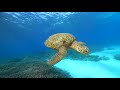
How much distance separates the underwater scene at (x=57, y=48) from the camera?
175 inches

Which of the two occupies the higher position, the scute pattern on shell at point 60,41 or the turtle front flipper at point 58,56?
the scute pattern on shell at point 60,41

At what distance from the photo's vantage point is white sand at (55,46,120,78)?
15.8ft

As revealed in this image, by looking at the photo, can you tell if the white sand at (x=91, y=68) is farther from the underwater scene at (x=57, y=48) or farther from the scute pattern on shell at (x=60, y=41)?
the scute pattern on shell at (x=60, y=41)

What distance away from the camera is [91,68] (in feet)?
18.0

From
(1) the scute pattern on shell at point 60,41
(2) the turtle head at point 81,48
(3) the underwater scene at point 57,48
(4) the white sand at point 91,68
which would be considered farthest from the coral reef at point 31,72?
(2) the turtle head at point 81,48

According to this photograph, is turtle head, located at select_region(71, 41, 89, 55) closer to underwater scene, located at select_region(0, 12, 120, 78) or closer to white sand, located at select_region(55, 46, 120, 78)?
underwater scene, located at select_region(0, 12, 120, 78)

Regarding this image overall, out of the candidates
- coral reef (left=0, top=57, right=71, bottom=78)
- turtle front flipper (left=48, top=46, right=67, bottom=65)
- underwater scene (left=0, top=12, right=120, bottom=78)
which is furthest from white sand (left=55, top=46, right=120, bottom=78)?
turtle front flipper (left=48, top=46, right=67, bottom=65)

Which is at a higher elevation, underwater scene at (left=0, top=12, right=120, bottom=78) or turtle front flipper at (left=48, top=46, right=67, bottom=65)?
underwater scene at (left=0, top=12, right=120, bottom=78)

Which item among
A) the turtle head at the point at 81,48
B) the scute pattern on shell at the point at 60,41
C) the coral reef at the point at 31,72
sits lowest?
the coral reef at the point at 31,72

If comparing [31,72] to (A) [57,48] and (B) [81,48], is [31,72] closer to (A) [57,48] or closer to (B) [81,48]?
(A) [57,48]

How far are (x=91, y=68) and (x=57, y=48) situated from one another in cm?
149

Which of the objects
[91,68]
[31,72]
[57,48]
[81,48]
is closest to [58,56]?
[81,48]
